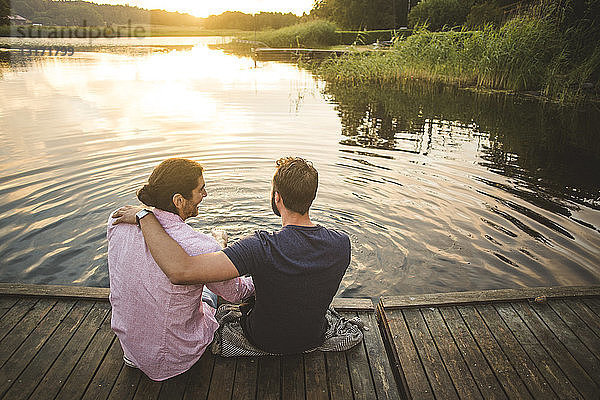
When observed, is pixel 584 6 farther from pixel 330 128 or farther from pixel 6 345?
pixel 6 345

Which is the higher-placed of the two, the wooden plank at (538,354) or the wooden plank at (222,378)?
the wooden plank at (538,354)

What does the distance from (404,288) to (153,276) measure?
106 inches

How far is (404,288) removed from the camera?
4195 millimetres

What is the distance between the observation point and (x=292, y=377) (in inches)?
102

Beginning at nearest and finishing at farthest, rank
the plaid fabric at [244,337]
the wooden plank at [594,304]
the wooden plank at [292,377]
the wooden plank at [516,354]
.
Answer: the wooden plank at [292,377] < the wooden plank at [516,354] < the plaid fabric at [244,337] < the wooden plank at [594,304]

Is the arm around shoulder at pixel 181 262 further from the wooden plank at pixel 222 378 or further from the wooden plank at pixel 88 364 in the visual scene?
the wooden plank at pixel 88 364

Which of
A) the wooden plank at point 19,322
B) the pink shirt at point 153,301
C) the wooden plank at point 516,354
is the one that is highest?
the pink shirt at point 153,301

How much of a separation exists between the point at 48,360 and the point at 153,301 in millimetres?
1008

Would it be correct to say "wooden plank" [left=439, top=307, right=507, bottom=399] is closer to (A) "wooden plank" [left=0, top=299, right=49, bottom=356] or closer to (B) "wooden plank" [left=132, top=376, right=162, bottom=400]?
(B) "wooden plank" [left=132, top=376, right=162, bottom=400]

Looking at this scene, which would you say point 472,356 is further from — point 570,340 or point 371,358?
point 570,340

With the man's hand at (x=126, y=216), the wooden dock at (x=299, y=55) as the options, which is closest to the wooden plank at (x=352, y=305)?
the man's hand at (x=126, y=216)

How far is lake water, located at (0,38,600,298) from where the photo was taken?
4590 mm

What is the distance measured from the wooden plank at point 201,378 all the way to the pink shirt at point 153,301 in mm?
113

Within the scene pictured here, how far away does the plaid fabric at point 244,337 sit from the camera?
2.72 metres
